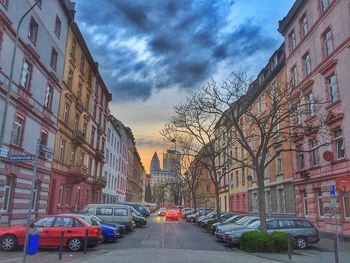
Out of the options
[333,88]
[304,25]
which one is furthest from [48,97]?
[304,25]

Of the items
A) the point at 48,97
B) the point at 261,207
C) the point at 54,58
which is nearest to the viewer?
the point at 261,207

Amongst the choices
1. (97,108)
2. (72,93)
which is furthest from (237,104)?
(97,108)

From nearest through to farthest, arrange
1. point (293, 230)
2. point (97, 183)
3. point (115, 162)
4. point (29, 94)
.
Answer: point (293, 230)
point (29, 94)
point (97, 183)
point (115, 162)

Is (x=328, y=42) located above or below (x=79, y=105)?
above

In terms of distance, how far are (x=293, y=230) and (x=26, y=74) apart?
18619 mm

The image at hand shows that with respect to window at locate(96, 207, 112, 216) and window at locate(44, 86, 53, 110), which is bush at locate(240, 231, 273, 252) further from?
window at locate(44, 86, 53, 110)

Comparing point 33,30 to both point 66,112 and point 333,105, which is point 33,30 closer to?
point 66,112

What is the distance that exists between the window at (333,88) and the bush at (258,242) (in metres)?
13.2

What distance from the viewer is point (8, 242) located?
50.8ft

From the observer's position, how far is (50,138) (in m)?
29.8

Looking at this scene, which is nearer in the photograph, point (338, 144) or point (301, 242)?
point (301, 242)

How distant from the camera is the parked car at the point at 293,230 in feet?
63.1

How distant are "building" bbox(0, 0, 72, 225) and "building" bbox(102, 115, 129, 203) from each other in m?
26.5

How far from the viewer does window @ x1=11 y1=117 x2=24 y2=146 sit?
74.7ft
